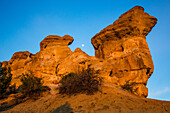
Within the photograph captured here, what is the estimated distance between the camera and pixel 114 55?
753 inches

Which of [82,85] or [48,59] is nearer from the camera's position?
[82,85]

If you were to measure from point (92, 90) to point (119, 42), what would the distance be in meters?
14.4

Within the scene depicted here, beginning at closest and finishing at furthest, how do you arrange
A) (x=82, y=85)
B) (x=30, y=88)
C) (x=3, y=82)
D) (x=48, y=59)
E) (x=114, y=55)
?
(x=82, y=85) < (x=30, y=88) < (x=3, y=82) < (x=114, y=55) < (x=48, y=59)

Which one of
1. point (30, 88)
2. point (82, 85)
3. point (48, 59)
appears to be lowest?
point (30, 88)

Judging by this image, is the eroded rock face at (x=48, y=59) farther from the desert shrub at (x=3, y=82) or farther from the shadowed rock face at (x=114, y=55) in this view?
the desert shrub at (x=3, y=82)

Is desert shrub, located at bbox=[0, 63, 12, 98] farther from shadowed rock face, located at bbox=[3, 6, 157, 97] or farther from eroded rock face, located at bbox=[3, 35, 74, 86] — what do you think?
eroded rock face, located at bbox=[3, 35, 74, 86]

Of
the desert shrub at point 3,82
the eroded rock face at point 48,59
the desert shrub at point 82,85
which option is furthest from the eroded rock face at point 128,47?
the desert shrub at point 3,82

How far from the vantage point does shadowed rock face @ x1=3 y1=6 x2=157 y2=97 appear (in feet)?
54.0

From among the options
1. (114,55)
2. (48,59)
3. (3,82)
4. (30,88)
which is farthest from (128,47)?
(3,82)

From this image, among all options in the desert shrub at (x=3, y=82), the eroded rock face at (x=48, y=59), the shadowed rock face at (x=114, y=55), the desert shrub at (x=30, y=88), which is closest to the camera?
the desert shrub at (x=30, y=88)

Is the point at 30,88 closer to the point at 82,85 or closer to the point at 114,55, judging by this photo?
the point at 82,85

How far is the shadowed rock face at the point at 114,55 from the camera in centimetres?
1645

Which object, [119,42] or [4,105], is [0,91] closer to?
[4,105]

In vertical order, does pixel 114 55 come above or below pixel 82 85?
above
